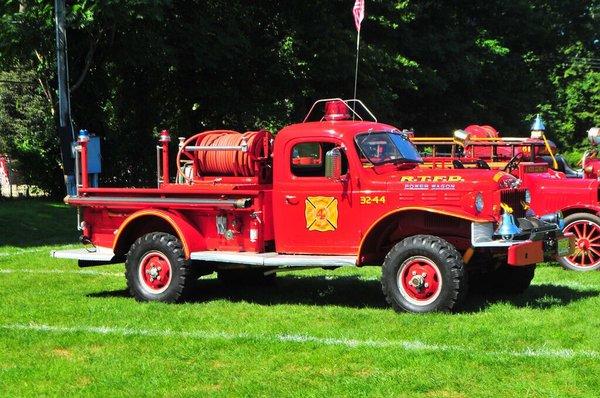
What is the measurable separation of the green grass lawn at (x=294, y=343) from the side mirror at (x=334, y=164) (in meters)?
1.46

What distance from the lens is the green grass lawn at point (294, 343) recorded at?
6.74 metres

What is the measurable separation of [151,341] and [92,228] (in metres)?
3.58

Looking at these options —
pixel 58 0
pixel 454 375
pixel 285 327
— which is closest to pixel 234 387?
pixel 454 375

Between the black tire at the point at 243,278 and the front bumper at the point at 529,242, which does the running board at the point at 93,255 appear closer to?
the black tire at the point at 243,278

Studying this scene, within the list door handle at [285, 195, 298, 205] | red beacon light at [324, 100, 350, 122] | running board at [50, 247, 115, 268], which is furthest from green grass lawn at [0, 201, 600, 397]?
red beacon light at [324, 100, 350, 122]

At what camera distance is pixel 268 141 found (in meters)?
10.8

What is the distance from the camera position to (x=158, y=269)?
10.8 m

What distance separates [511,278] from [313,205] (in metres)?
2.61

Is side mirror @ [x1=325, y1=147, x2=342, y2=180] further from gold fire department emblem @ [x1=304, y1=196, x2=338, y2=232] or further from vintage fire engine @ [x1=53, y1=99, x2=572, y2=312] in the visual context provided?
gold fire department emblem @ [x1=304, y1=196, x2=338, y2=232]

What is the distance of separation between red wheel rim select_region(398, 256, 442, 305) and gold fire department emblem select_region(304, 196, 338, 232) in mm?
1030

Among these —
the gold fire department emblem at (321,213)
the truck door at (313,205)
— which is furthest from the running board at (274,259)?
the gold fire department emblem at (321,213)

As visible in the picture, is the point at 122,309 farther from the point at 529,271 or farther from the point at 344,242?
the point at 529,271

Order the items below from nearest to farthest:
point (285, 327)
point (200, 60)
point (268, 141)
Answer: point (285, 327)
point (268, 141)
point (200, 60)

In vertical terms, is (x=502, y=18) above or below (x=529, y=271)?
above
